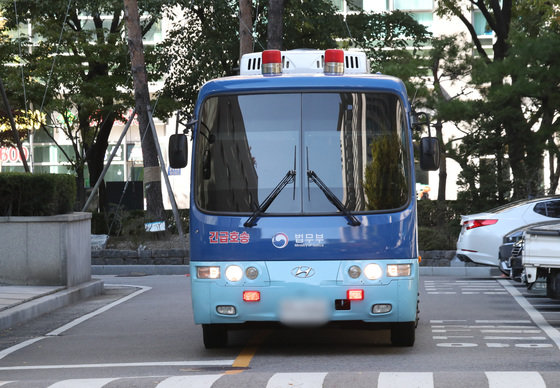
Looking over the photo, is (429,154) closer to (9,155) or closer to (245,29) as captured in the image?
(245,29)

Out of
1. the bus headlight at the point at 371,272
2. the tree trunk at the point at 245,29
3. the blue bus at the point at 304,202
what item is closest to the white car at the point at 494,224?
the tree trunk at the point at 245,29

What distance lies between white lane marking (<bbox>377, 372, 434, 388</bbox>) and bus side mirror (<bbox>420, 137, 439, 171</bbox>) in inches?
109

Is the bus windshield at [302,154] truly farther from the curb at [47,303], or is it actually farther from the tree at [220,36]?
the tree at [220,36]

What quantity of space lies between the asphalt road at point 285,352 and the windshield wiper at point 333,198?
129cm

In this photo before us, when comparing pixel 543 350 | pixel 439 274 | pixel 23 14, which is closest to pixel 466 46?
pixel 439 274

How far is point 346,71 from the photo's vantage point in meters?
12.8

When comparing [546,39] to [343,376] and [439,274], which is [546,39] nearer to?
[439,274]

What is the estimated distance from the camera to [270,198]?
34.5ft

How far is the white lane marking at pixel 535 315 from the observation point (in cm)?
1220

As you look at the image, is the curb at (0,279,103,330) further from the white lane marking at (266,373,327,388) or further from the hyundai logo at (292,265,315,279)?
the white lane marking at (266,373,327,388)

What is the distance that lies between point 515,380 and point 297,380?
1.67 metres

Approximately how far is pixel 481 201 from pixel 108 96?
12709mm

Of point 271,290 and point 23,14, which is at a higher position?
point 23,14

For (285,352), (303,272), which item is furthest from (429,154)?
(285,352)
